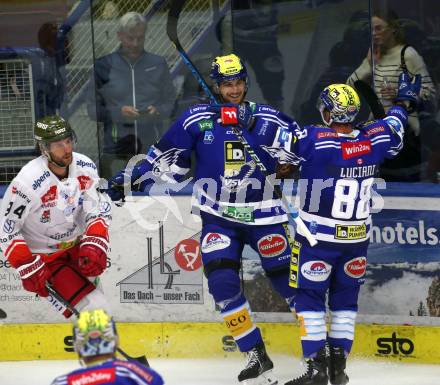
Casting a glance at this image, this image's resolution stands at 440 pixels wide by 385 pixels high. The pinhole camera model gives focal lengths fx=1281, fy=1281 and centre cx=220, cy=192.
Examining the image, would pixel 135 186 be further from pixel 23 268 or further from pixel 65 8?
pixel 65 8

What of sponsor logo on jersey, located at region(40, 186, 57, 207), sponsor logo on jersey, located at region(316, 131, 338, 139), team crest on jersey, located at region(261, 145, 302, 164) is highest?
sponsor logo on jersey, located at region(316, 131, 338, 139)

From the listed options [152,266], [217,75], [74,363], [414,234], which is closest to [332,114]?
[217,75]

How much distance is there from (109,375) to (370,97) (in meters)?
3.33

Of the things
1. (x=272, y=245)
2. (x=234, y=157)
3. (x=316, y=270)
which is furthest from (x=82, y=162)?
(x=316, y=270)

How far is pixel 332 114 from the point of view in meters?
5.98

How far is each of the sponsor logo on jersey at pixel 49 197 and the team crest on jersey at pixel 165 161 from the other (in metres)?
0.55

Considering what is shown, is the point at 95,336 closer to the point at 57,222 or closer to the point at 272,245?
the point at 57,222

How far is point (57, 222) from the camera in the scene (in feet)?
20.7

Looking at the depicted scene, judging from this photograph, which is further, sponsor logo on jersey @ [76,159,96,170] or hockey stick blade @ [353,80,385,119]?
hockey stick blade @ [353,80,385,119]

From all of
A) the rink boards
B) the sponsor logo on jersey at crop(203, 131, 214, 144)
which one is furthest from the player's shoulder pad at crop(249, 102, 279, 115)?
the rink boards

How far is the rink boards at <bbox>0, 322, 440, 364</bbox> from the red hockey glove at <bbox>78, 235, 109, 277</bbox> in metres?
0.91

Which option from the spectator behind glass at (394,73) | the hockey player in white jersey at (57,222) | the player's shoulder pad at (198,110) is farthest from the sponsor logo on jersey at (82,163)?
the spectator behind glass at (394,73)

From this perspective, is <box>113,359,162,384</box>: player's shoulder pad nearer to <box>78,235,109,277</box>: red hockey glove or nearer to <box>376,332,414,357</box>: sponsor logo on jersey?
<box>78,235,109,277</box>: red hockey glove

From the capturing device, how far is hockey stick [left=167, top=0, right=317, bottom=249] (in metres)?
6.12
